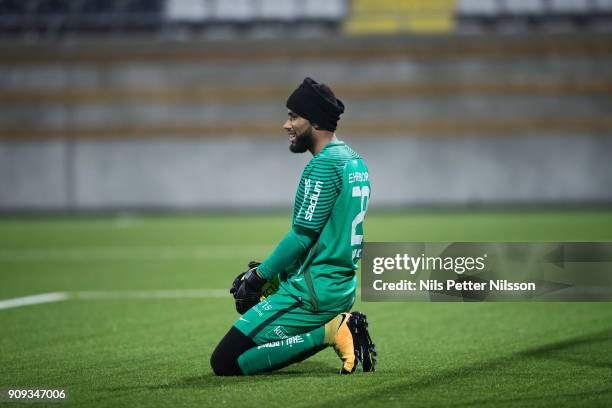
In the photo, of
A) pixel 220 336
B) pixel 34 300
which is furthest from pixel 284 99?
pixel 220 336

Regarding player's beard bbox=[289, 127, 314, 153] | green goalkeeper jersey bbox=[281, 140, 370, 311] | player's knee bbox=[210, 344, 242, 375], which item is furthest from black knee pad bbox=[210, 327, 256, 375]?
player's beard bbox=[289, 127, 314, 153]

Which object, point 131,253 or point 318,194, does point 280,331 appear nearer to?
point 318,194

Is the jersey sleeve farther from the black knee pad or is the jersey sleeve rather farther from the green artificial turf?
the green artificial turf

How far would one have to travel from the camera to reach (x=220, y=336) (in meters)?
7.89

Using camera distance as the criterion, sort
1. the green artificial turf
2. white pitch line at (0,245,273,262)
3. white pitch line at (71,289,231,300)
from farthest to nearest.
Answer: white pitch line at (0,245,273,262)
white pitch line at (71,289,231,300)
the green artificial turf

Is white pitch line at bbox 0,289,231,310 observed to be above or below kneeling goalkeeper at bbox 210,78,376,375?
below

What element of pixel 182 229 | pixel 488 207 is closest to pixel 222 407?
pixel 182 229

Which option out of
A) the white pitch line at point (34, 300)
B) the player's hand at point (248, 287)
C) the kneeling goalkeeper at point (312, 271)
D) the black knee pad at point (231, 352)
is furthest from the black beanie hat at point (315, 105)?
the white pitch line at point (34, 300)

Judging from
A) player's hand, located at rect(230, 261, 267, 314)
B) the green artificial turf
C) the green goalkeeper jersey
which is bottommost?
the green artificial turf

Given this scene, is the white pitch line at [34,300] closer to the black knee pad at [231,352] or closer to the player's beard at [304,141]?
the black knee pad at [231,352]

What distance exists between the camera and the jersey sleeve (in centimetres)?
567

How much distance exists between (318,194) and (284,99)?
71.8 feet

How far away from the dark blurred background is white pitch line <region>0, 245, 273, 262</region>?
10.8m

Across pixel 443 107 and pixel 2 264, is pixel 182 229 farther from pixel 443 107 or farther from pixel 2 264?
pixel 443 107
